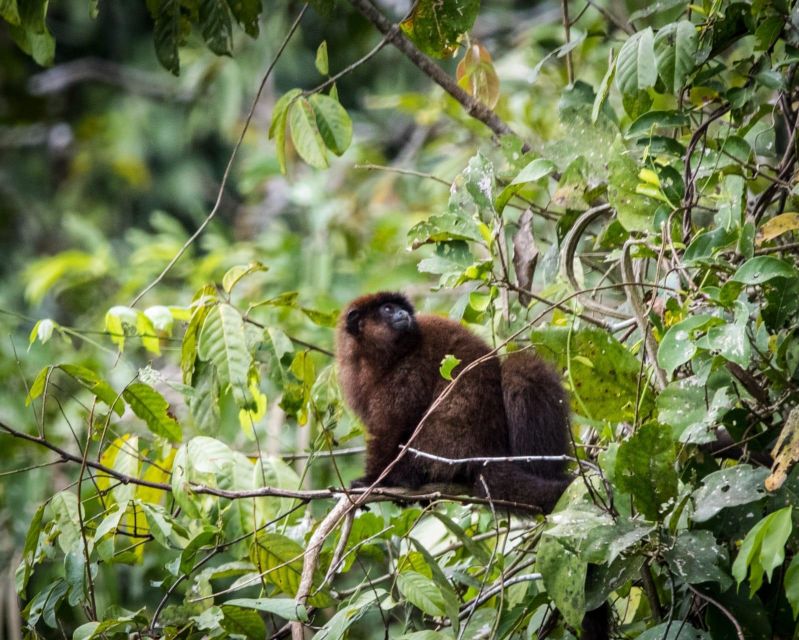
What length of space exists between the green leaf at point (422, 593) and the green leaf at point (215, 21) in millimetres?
1731

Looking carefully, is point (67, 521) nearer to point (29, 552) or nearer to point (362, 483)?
point (29, 552)

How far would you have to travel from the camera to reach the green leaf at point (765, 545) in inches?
65.5

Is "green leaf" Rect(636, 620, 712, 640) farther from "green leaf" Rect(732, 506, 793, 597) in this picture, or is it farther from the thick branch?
the thick branch

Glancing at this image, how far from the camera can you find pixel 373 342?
134 inches

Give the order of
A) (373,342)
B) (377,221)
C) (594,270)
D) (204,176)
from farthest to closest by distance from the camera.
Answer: (204,176) → (377,221) → (373,342) → (594,270)

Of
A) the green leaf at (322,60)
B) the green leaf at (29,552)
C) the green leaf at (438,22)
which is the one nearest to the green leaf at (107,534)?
the green leaf at (29,552)

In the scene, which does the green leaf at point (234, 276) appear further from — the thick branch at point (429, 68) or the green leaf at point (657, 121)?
the green leaf at point (657, 121)

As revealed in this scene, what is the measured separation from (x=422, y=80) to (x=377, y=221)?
384 centimetres

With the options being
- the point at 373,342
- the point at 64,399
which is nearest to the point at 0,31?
the point at 64,399

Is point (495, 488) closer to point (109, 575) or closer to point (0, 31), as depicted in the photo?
point (109, 575)

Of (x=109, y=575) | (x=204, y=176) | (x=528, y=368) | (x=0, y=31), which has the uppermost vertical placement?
(x=0, y=31)

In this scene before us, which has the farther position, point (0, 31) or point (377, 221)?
point (0, 31)

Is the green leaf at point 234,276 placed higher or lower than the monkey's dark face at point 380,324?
higher

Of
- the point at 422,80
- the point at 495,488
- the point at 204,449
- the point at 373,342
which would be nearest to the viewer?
the point at 204,449
